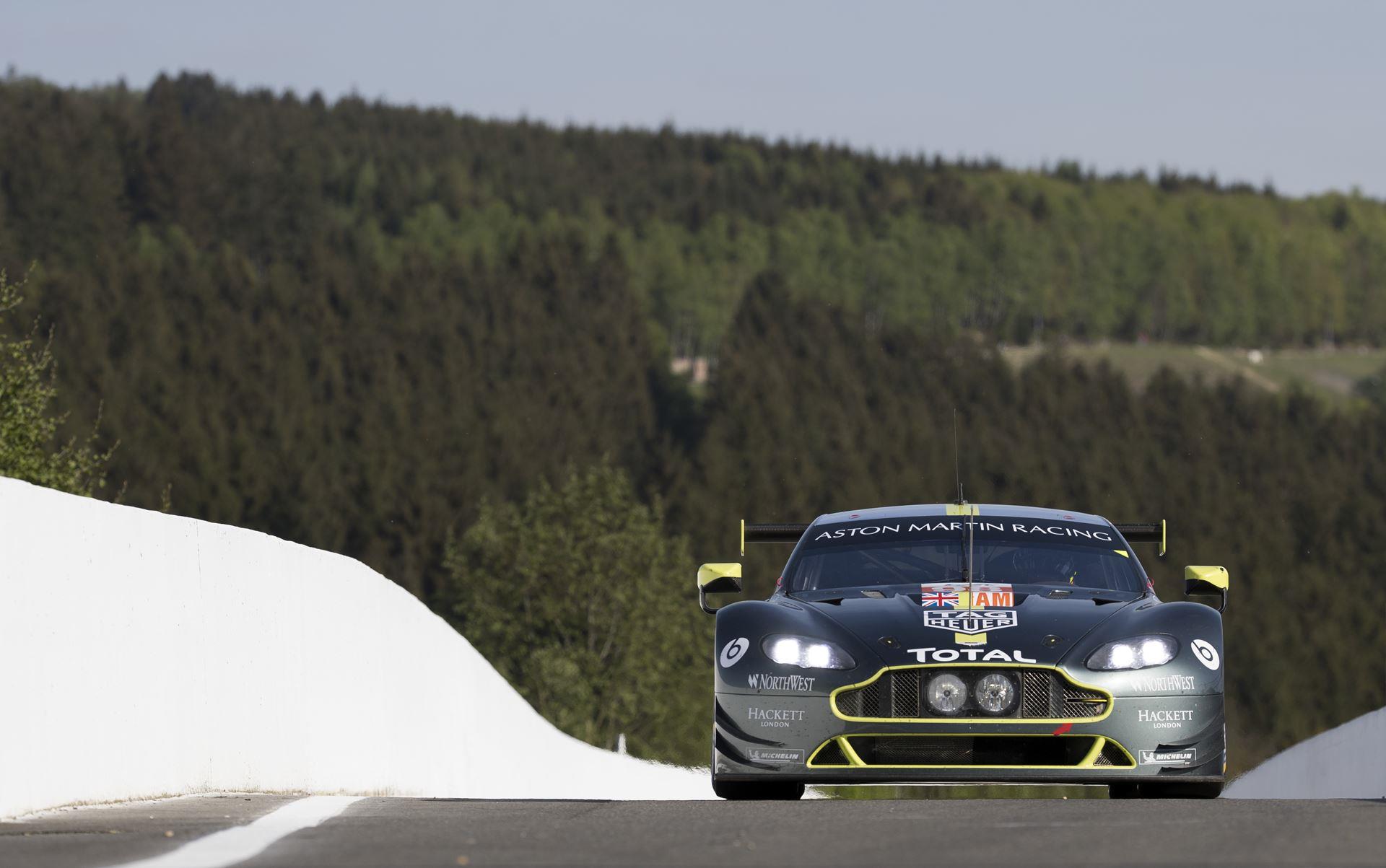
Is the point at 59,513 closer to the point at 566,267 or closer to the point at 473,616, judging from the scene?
the point at 473,616

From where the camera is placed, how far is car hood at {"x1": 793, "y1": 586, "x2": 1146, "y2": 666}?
823 centimetres

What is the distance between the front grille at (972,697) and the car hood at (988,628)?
50mm

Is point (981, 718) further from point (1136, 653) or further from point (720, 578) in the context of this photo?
point (720, 578)

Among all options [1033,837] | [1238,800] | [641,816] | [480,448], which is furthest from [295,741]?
[480,448]

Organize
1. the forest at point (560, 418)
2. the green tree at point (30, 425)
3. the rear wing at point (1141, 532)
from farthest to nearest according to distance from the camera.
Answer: the forest at point (560, 418) < the green tree at point (30, 425) < the rear wing at point (1141, 532)

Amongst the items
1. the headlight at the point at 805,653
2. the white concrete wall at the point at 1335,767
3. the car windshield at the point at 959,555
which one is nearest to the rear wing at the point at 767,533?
the car windshield at the point at 959,555

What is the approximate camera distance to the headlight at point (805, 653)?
8289 mm

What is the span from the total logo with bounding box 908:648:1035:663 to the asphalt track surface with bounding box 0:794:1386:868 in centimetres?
53

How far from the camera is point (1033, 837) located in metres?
6.19

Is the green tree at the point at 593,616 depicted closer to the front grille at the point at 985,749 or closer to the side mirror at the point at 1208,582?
the side mirror at the point at 1208,582

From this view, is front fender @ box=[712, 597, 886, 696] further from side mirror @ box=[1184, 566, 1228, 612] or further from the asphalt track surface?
side mirror @ box=[1184, 566, 1228, 612]

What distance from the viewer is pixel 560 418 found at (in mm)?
135250

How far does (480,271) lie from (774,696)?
154635mm

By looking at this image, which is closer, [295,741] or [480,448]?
[295,741]
